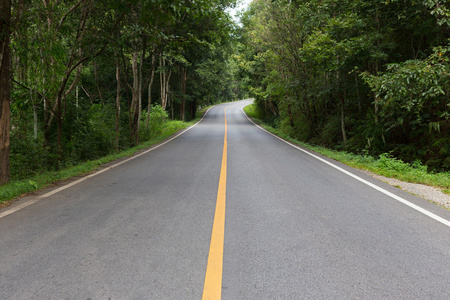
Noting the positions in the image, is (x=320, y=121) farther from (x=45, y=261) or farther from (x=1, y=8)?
(x=45, y=261)

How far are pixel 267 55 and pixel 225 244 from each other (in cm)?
1743

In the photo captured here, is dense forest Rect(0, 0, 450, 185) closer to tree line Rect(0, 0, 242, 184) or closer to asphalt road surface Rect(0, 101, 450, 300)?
tree line Rect(0, 0, 242, 184)

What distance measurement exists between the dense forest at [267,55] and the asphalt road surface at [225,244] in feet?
12.1

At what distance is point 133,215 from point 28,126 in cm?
893

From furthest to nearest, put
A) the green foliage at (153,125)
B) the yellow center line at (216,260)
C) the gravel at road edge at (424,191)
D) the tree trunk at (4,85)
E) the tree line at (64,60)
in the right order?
the green foliage at (153,125)
the tree line at (64,60)
the tree trunk at (4,85)
the gravel at road edge at (424,191)
the yellow center line at (216,260)

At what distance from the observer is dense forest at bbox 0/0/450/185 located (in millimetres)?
7238

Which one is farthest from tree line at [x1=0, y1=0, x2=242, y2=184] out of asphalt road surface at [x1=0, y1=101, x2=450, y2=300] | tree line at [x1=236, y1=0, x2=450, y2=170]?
tree line at [x1=236, y1=0, x2=450, y2=170]

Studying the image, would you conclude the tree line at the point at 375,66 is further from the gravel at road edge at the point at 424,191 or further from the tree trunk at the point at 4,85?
the tree trunk at the point at 4,85

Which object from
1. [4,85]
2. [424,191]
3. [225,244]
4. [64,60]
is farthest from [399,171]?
[4,85]

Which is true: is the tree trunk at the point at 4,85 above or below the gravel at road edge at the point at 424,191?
above

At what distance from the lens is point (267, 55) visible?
739 inches

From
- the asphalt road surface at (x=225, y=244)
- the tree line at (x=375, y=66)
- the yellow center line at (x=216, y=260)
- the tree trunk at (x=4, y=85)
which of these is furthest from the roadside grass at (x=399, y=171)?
the tree trunk at (x=4, y=85)

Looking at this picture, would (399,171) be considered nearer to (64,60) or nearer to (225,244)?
(225,244)

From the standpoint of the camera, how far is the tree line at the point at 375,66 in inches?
321
